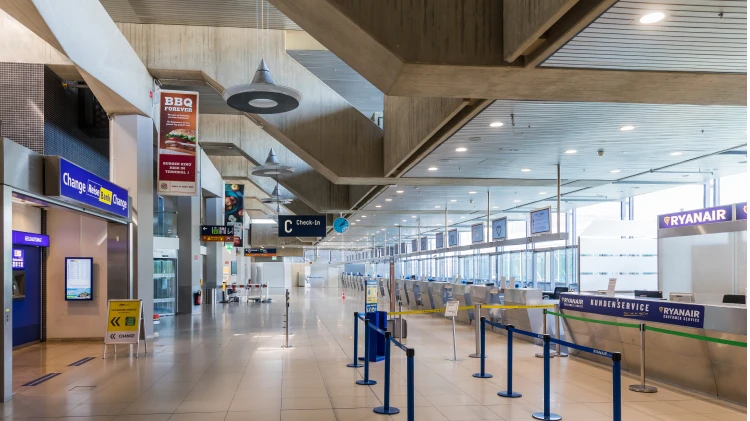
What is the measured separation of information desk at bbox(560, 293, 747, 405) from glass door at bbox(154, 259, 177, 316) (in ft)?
43.3

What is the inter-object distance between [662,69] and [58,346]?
1141 centimetres

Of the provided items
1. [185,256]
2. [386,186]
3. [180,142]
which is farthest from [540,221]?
[185,256]

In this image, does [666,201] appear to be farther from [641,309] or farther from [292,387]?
[292,387]

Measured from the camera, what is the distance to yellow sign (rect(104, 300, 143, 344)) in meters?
10.6

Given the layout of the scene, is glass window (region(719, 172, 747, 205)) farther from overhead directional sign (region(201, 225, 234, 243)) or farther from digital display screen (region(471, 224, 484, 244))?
overhead directional sign (region(201, 225, 234, 243))

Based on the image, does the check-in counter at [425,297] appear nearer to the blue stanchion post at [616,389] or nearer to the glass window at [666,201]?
the glass window at [666,201]

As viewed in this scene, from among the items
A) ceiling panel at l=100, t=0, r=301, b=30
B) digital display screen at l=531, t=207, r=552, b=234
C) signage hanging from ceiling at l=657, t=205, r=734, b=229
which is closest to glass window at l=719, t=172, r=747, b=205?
signage hanging from ceiling at l=657, t=205, r=734, b=229

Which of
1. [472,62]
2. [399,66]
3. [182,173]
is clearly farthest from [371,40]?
[182,173]

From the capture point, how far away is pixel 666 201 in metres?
17.6

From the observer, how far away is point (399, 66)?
569 cm

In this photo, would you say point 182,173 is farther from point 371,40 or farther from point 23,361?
point 371,40

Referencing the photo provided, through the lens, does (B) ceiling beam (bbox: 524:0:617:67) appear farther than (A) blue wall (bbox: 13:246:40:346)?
No

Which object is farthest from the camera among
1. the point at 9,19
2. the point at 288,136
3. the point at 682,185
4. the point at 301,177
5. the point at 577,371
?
the point at 301,177

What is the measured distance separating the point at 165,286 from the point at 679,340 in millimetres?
15445
